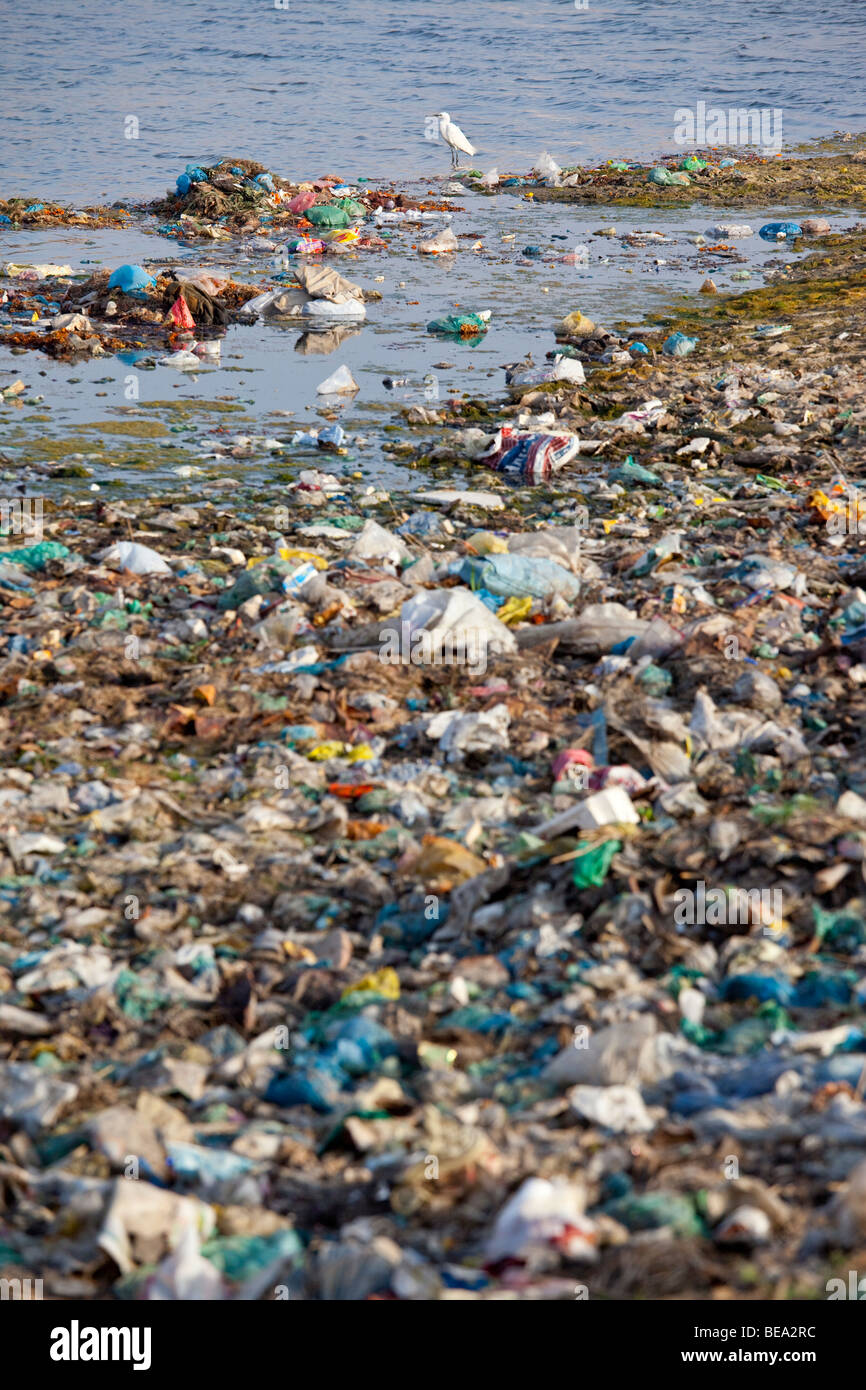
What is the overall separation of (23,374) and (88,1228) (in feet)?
25.5

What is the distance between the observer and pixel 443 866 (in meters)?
3.42

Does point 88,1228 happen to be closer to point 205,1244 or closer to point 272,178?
point 205,1244

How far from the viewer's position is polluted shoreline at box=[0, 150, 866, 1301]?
219cm

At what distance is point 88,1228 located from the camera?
2.21 meters
